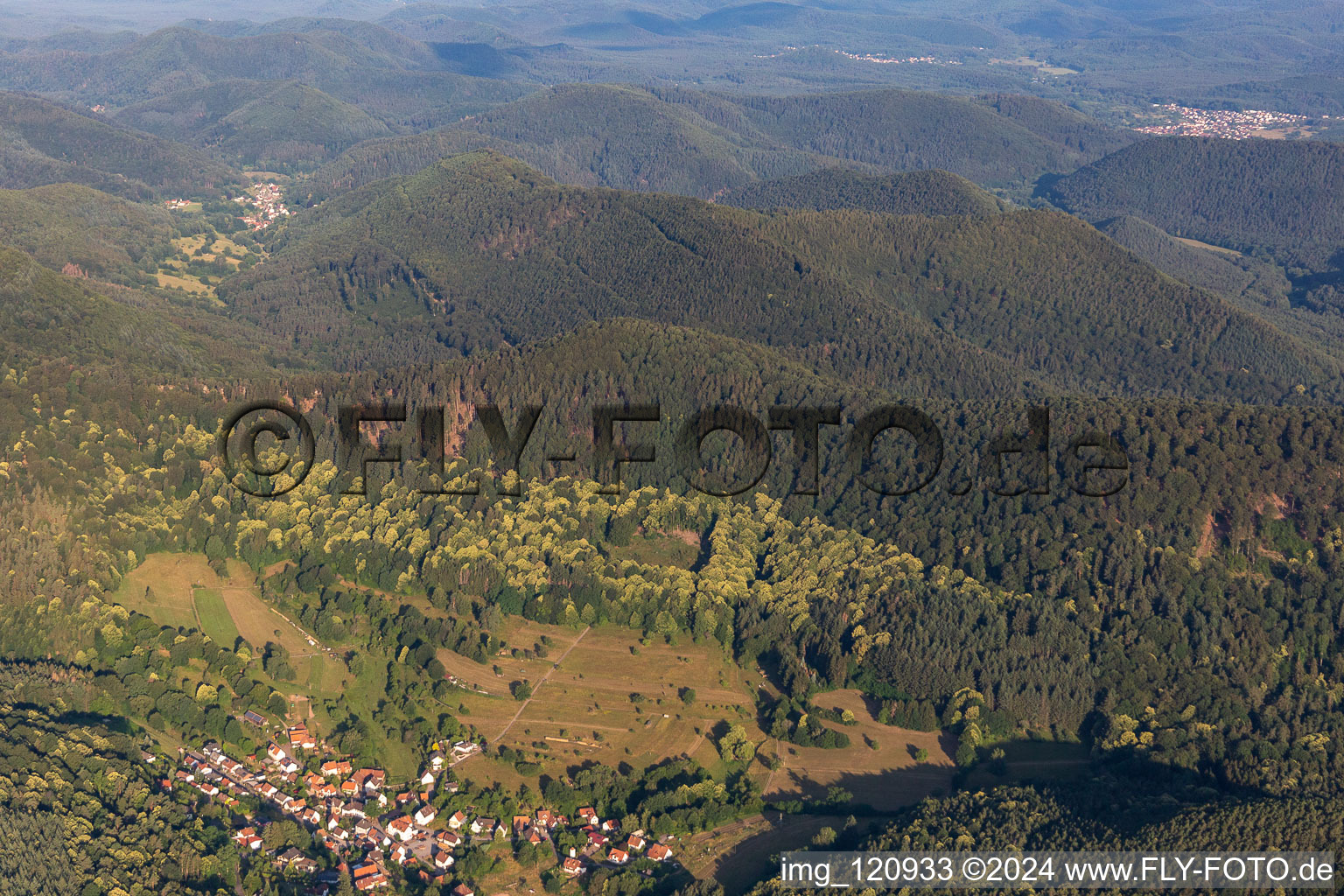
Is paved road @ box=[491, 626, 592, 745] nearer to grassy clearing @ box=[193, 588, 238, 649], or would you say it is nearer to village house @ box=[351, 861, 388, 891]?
village house @ box=[351, 861, 388, 891]

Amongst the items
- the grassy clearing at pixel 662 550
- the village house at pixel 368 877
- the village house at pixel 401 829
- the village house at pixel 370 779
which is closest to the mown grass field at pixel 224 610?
the village house at pixel 370 779

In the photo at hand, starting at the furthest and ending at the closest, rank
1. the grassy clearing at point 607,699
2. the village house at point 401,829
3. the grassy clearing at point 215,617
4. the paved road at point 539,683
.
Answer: the grassy clearing at point 215,617
the paved road at point 539,683
the grassy clearing at point 607,699
the village house at point 401,829

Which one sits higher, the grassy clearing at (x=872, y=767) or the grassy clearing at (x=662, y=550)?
the grassy clearing at (x=662, y=550)

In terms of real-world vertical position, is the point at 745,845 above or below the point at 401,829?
below

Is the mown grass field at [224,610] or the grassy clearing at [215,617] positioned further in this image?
the grassy clearing at [215,617]

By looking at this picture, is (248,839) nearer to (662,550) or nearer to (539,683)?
(539,683)

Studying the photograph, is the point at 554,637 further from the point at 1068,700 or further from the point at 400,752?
the point at 1068,700

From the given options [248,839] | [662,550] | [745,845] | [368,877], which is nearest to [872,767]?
[745,845]

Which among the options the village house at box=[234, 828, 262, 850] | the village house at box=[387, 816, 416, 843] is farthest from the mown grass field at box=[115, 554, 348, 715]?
the village house at box=[387, 816, 416, 843]

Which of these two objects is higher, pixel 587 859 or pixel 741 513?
pixel 741 513

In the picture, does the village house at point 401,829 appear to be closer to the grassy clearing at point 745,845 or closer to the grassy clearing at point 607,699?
→ the grassy clearing at point 607,699

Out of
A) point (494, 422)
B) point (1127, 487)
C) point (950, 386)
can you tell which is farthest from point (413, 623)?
point (950, 386)
